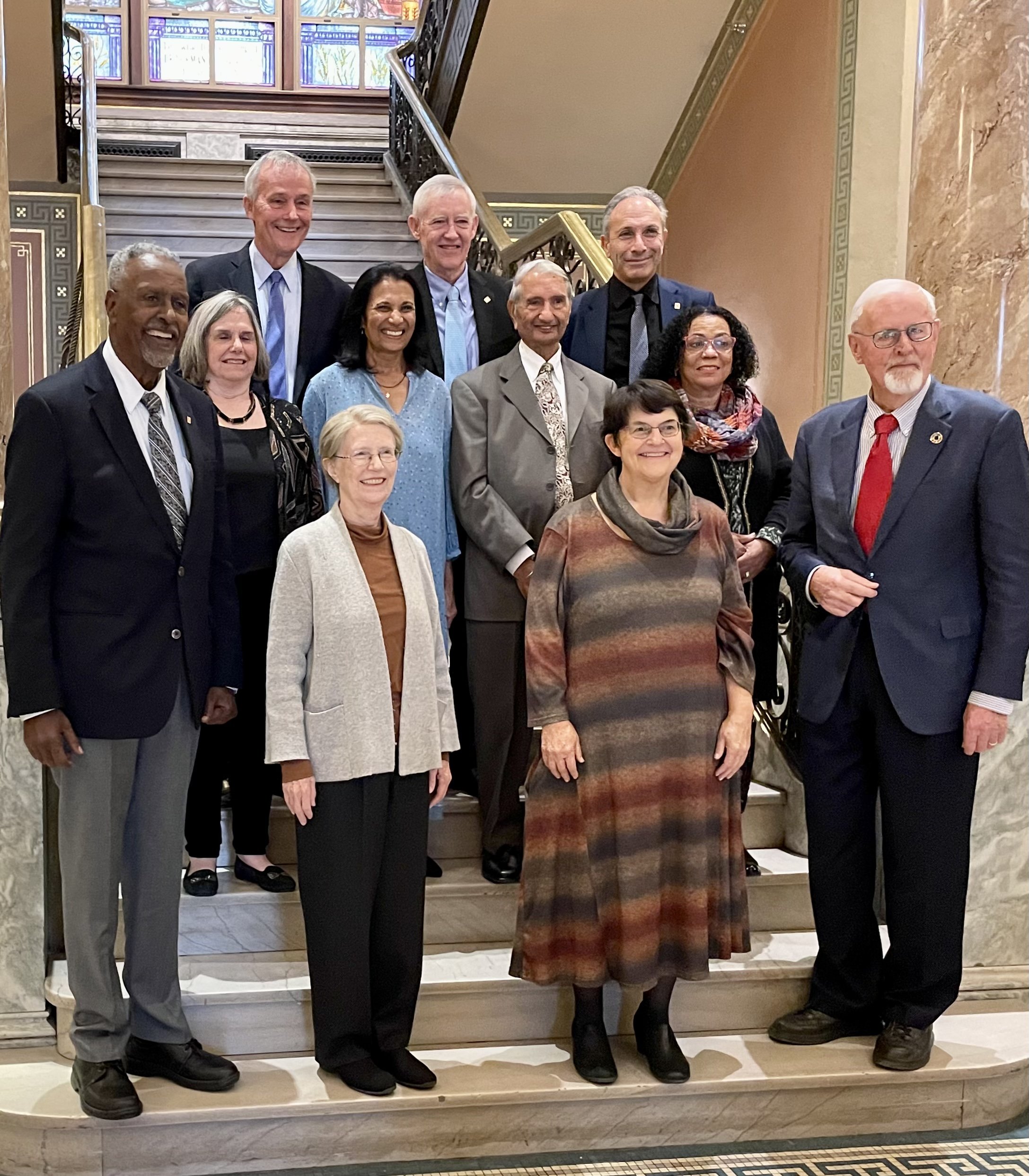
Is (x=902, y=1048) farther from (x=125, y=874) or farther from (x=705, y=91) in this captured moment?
(x=705, y=91)

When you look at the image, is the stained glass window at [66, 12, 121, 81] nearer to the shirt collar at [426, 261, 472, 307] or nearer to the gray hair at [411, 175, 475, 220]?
the gray hair at [411, 175, 475, 220]

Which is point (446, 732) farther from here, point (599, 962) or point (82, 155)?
point (82, 155)

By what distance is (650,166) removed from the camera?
8766 mm

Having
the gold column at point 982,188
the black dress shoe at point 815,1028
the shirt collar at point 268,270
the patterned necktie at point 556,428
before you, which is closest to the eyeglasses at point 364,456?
the patterned necktie at point 556,428

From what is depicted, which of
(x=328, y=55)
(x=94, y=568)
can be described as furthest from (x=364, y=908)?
(x=328, y=55)

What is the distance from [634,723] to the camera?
297 centimetres

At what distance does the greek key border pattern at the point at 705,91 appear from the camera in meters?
7.66

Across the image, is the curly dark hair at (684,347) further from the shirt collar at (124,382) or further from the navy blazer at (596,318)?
the shirt collar at (124,382)

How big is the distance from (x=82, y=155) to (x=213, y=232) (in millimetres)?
1111

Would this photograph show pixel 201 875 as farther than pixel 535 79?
No

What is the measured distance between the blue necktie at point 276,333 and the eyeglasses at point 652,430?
3.88 feet

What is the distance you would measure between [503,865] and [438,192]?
6.26 feet

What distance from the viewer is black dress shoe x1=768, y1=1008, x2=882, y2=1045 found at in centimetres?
332

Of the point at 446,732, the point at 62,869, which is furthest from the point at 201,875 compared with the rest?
the point at 446,732
